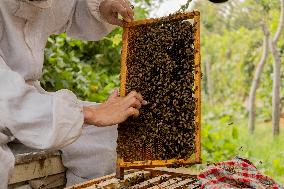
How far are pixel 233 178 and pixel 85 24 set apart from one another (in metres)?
1.62

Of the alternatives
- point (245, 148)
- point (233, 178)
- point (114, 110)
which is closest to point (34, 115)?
point (114, 110)

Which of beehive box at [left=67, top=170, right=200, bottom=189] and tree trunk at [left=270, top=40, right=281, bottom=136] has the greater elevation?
tree trunk at [left=270, top=40, right=281, bottom=136]

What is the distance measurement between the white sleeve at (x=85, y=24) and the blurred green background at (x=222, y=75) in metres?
0.64

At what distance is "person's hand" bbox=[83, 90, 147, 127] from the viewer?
9.75 ft

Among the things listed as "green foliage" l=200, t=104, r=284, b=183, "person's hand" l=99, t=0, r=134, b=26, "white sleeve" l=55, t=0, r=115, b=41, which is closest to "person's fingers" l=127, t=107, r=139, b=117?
"person's hand" l=99, t=0, r=134, b=26

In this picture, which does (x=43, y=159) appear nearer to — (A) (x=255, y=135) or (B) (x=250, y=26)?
(A) (x=255, y=135)

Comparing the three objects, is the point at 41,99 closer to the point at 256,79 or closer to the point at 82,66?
the point at 82,66

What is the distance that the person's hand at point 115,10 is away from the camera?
3469mm

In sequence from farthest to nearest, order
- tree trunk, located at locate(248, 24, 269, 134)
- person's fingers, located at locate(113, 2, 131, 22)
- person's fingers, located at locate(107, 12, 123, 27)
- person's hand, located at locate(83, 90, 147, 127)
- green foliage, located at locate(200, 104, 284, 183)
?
tree trunk, located at locate(248, 24, 269, 134) < green foliage, located at locate(200, 104, 284, 183) < person's fingers, located at locate(107, 12, 123, 27) < person's fingers, located at locate(113, 2, 131, 22) < person's hand, located at locate(83, 90, 147, 127)

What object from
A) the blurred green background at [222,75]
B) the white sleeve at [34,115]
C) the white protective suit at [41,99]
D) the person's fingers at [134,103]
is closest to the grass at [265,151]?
the blurred green background at [222,75]

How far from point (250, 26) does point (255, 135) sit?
5140 mm

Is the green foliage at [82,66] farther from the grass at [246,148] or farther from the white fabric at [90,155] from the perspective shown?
the white fabric at [90,155]

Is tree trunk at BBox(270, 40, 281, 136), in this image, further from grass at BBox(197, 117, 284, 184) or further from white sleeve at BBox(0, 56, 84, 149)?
white sleeve at BBox(0, 56, 84, 149)

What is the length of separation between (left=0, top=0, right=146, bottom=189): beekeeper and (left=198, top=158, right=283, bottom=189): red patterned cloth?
1.91ft
